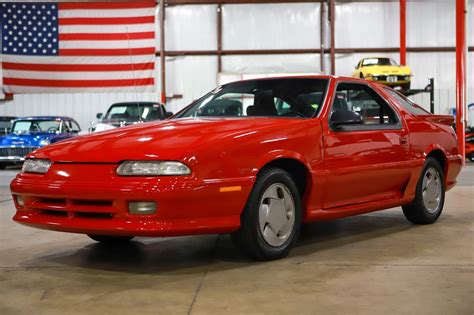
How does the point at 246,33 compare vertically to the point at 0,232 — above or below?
above

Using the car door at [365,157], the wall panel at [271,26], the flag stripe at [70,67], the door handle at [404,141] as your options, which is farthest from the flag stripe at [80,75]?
the door handle at [404,141]

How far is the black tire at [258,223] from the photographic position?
369 centimetres

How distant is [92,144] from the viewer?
376cm

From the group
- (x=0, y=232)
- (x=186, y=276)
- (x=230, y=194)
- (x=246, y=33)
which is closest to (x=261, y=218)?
(x=230, y=194)

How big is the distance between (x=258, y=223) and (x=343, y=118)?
3.45ft

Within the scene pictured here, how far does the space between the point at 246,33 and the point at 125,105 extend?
784cm

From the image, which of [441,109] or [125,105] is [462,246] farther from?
[441,109]

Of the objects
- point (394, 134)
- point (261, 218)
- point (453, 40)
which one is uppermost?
point (453, 40)

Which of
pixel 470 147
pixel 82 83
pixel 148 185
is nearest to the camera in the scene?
pixel 148 185

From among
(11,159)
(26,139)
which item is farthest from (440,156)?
(11,159)

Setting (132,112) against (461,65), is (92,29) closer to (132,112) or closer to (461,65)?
(132,112)

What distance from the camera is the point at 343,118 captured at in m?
4.27

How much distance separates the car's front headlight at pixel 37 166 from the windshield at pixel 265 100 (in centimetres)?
130

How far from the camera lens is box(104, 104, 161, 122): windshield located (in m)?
13.5
